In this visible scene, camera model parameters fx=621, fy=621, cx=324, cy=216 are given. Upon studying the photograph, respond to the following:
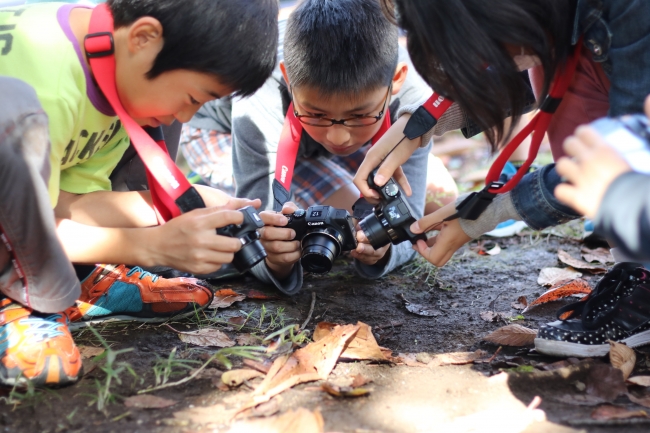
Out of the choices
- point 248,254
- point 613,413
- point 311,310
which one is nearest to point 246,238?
point 248,254

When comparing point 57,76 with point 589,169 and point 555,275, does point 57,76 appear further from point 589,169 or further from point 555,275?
point 555,275

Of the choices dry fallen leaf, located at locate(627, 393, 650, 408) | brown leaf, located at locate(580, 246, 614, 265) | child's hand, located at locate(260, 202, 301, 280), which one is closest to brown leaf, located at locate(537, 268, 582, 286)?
brown leaf, located at locate(580, 246, 614, 265)

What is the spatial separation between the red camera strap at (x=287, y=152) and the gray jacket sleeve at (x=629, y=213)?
4.24 ft

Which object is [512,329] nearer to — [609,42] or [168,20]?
[609,42]

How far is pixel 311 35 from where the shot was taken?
2375 mm

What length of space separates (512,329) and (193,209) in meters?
1.02

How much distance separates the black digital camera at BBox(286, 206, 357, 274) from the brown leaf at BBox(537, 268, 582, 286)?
797 millimetres

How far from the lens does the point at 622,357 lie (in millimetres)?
1697

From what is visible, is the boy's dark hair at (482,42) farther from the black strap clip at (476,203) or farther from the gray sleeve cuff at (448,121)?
the gray sleeve cuff at (448,121)

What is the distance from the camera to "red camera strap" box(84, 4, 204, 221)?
1769 mm

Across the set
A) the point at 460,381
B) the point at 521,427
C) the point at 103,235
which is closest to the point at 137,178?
the point at 103,235

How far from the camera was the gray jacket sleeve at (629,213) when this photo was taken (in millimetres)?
1241

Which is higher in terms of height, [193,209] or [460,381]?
[193,209]

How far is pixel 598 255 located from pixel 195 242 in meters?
1.84
